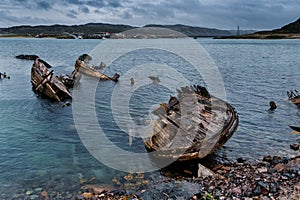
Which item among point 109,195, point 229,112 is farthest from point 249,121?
point 109,195

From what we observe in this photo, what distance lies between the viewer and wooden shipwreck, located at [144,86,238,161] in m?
12.7

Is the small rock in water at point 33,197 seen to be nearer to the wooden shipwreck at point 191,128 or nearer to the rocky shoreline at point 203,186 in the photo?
the rocky shoreline at point 203,186

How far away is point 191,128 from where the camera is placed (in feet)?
45.5

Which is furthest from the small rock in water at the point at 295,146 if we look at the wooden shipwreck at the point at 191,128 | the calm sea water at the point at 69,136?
the wooden shipwreck at the point at 191,128

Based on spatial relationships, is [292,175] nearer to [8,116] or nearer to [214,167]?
[214,167]

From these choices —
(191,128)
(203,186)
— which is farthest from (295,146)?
(203,186)

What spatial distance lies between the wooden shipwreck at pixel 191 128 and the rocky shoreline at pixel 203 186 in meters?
0.91

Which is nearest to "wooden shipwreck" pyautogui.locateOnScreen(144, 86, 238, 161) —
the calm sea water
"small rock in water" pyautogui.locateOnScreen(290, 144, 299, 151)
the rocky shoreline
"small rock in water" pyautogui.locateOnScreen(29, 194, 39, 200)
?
the rocky shoreline

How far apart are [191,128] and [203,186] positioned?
11.7 ft

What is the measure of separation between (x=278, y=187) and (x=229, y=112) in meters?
5.76

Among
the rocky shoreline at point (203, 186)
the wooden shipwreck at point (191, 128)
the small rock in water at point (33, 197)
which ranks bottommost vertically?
the small rock in water at point (33, 197)

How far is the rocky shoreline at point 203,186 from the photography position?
10.1m

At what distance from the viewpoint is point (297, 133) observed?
1773cm

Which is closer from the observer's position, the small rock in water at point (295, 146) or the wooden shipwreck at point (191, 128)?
the wooden shipwreck at point (191, 128)
